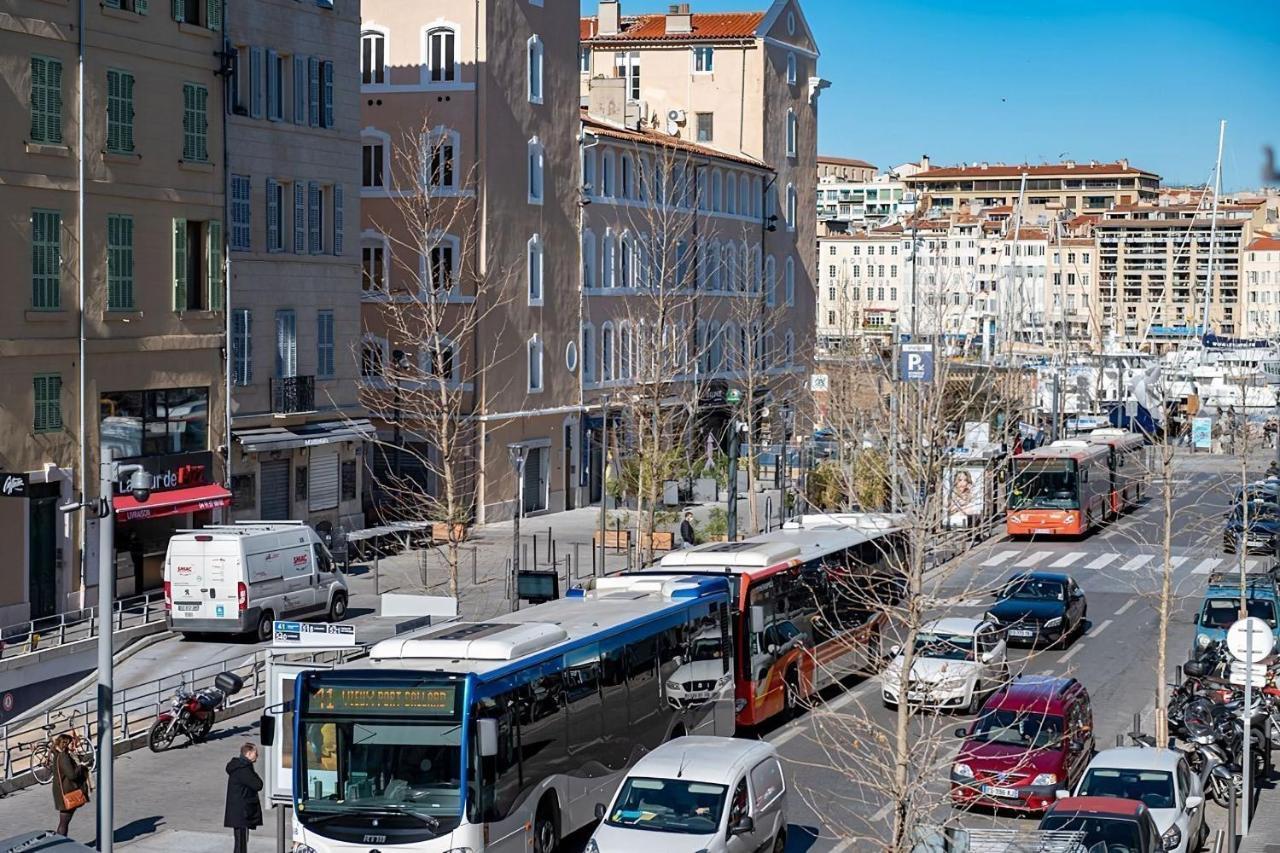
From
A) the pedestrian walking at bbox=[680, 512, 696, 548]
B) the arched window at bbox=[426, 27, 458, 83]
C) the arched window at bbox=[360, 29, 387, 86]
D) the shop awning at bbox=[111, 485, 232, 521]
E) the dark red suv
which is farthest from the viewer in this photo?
the arched window at bbox=[360, 29, 387, 86]

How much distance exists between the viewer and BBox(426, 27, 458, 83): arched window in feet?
190

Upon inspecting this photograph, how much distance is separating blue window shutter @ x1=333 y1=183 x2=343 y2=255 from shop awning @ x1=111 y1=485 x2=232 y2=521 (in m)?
8.83

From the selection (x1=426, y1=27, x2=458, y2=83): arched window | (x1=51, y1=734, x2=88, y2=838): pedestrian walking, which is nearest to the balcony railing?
(x1=426, y1=27, x2=458, y2=83): arched window

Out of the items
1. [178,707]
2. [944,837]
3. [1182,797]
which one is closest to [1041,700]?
[1182,797]

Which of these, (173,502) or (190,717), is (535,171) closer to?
(173,502)

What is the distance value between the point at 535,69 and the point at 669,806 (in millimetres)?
44198

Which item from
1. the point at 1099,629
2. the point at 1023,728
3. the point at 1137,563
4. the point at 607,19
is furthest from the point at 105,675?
the point at 607,19

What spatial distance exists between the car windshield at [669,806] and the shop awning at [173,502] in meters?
21.0

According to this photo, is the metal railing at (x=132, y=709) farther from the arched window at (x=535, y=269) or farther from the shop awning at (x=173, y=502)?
the arched window at (x=535, y=269)

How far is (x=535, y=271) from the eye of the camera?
61562 mm

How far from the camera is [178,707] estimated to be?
2848 centimetres

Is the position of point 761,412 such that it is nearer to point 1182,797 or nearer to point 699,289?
point 699,289

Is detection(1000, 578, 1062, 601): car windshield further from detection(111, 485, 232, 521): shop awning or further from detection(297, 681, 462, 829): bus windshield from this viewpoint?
detection(297, 681, 462, 829): bus windshield

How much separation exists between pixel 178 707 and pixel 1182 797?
14690mm
